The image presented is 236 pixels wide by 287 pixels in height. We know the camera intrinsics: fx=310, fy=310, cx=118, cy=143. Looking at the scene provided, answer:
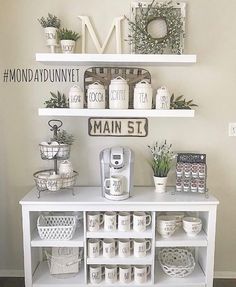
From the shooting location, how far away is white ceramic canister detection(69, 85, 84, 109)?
202 centimetres

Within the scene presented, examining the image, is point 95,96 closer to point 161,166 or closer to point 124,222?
point 161,166

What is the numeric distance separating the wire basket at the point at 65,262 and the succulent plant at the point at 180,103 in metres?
1.22

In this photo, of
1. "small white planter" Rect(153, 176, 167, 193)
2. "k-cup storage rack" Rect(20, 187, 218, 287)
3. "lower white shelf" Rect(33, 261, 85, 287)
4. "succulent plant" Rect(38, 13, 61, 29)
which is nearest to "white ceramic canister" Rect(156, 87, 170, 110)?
"small white planter" Rect(153, 176, 167, 193)

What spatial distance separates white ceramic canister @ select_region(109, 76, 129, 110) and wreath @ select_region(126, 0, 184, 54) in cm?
27

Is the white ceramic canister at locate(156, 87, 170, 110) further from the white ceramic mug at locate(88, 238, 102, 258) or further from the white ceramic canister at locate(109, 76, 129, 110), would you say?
the white ceramic mug at locate(88, 238, 102, 258)

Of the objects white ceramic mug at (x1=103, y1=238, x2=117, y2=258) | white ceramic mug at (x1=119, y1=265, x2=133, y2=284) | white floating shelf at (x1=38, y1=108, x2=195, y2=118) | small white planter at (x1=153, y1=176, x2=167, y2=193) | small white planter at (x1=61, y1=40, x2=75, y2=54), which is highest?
small white planter at (x1=61, y1=40, x2=75, y2=54)

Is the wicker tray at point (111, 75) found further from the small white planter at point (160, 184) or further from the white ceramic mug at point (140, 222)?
the white ceramic mug at point (140, 222)

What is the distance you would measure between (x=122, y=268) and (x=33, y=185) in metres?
0.88

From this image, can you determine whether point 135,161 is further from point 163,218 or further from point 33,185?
point 33,185

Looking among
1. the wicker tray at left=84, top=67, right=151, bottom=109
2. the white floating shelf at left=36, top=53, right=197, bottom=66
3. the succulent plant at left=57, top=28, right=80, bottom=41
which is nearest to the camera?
the white floating shelf at left=36, top=53, right=197, bottom=66

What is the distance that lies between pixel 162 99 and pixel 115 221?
2.81ft

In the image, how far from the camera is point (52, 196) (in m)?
2.07

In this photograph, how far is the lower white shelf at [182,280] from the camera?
205 centimetres

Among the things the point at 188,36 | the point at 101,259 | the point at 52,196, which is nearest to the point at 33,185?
the point at 52,196
